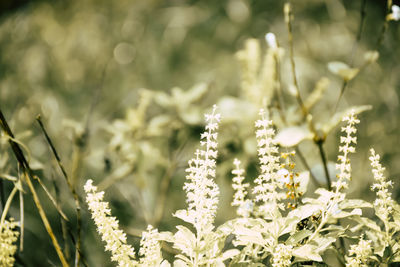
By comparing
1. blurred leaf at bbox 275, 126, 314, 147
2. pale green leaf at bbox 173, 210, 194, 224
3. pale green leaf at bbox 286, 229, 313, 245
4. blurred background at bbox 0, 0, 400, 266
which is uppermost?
blurred background at bbox 0, 0, 400, 266

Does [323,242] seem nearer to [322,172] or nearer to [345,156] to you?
[345,156]

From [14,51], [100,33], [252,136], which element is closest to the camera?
[252,136]

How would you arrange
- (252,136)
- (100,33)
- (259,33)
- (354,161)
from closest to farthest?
1. (252,136)
2. (354,161)
3. (259,33)
4. (100,33)

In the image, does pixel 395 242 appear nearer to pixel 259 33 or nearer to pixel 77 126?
pixel 77 126

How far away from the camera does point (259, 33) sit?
2.22 meters

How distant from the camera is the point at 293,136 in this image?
720 millimetres

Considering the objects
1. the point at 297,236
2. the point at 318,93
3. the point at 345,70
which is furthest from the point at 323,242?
the point at 318,93

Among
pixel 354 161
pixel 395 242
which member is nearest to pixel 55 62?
pixel 354 161

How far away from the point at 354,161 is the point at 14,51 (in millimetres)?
1997

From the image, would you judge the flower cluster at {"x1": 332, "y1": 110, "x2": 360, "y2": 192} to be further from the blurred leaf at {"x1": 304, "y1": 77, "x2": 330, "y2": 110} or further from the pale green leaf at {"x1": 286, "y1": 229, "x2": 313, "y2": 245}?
the blurred leaf at {"x1": 304, "y1": 77, "x2": 330, "y2": 110}

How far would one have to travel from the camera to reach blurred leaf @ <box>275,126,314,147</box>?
2.26 ft

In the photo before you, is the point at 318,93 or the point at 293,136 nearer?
the point at 293,136

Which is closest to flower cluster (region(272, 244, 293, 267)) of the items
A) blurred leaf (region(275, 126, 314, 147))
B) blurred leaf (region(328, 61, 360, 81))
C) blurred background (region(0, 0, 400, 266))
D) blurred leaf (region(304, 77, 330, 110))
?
blurred leaf (region(275, 126, 314, 147))

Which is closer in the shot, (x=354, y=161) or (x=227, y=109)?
(x=227, y=109)
